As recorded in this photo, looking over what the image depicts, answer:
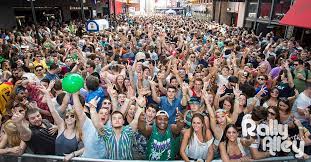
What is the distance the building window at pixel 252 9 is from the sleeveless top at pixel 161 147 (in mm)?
20507

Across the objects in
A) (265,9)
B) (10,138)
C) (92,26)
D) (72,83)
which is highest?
(265,9)

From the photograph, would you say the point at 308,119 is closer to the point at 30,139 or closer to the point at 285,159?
the point at 285,159

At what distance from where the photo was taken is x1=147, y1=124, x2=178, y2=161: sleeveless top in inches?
146

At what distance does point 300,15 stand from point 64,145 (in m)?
8.33

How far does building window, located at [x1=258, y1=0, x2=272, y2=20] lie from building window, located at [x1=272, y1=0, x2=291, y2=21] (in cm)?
82

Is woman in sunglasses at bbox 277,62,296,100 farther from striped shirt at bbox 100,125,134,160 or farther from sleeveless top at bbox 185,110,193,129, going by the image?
striped shirt at bbox 100,125,134,160

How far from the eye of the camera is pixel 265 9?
2027 centimetres

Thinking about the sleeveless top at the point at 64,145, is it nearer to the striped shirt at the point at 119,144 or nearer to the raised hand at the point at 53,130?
the raised hand at the point at 53,130

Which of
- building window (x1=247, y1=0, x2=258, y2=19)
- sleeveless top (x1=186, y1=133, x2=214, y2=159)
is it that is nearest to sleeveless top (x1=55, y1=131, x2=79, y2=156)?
sleeveless top (x1=186, y1=133, x2=214, y2=159)

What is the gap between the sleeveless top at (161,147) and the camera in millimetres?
3699

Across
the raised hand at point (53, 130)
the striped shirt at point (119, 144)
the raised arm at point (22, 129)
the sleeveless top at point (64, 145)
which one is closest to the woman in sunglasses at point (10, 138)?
the raised arm at point (22, 129)

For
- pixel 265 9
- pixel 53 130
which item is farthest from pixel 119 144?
pixel 265 9

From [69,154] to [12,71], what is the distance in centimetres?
461

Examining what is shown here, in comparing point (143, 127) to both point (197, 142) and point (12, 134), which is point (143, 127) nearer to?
point (197, 142)
